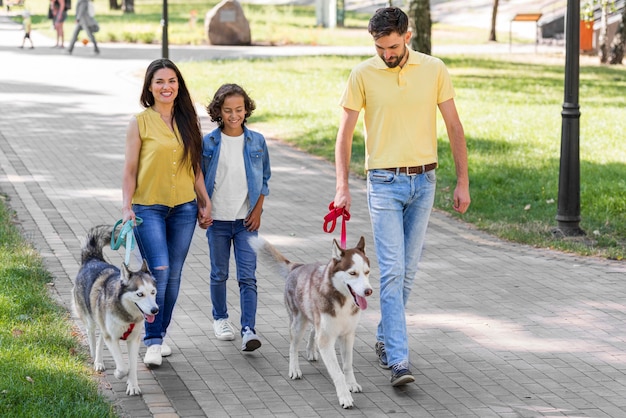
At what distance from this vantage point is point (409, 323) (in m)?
7.96

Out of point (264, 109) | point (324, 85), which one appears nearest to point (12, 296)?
point (264, 109)

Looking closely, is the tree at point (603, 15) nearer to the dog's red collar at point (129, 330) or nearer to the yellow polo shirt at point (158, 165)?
the yellow polo shirt at point (158, 165)

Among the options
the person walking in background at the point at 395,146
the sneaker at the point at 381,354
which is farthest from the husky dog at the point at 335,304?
the sneaker at the point at 381,354

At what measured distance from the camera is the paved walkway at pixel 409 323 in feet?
20.8

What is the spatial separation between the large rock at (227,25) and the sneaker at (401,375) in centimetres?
2850

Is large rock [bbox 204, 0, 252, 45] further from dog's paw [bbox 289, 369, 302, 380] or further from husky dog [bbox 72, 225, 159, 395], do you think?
dog's paw [bbox 289, 369, 302, 380]

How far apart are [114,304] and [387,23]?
7.31 ft

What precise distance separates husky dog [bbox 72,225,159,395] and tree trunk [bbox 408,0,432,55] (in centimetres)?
1862

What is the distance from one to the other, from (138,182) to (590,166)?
8.67 meters

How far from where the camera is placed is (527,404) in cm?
629

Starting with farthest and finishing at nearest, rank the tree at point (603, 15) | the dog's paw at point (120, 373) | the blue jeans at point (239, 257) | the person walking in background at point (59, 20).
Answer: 1. the person walking in background at point (59, 20)
2. the tree at point (603, 15)
3. the blue jeans at point (239, 257)
4. the dog's paw at point (120, 373)

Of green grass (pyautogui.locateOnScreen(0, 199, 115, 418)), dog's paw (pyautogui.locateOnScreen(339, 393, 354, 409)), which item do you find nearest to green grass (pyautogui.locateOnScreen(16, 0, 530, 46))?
green grass (pyautogui.locateOnScreen(0, 199, 115, 418))

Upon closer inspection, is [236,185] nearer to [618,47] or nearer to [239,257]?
[239,257]

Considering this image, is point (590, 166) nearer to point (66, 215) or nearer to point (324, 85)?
point (66, 215)
